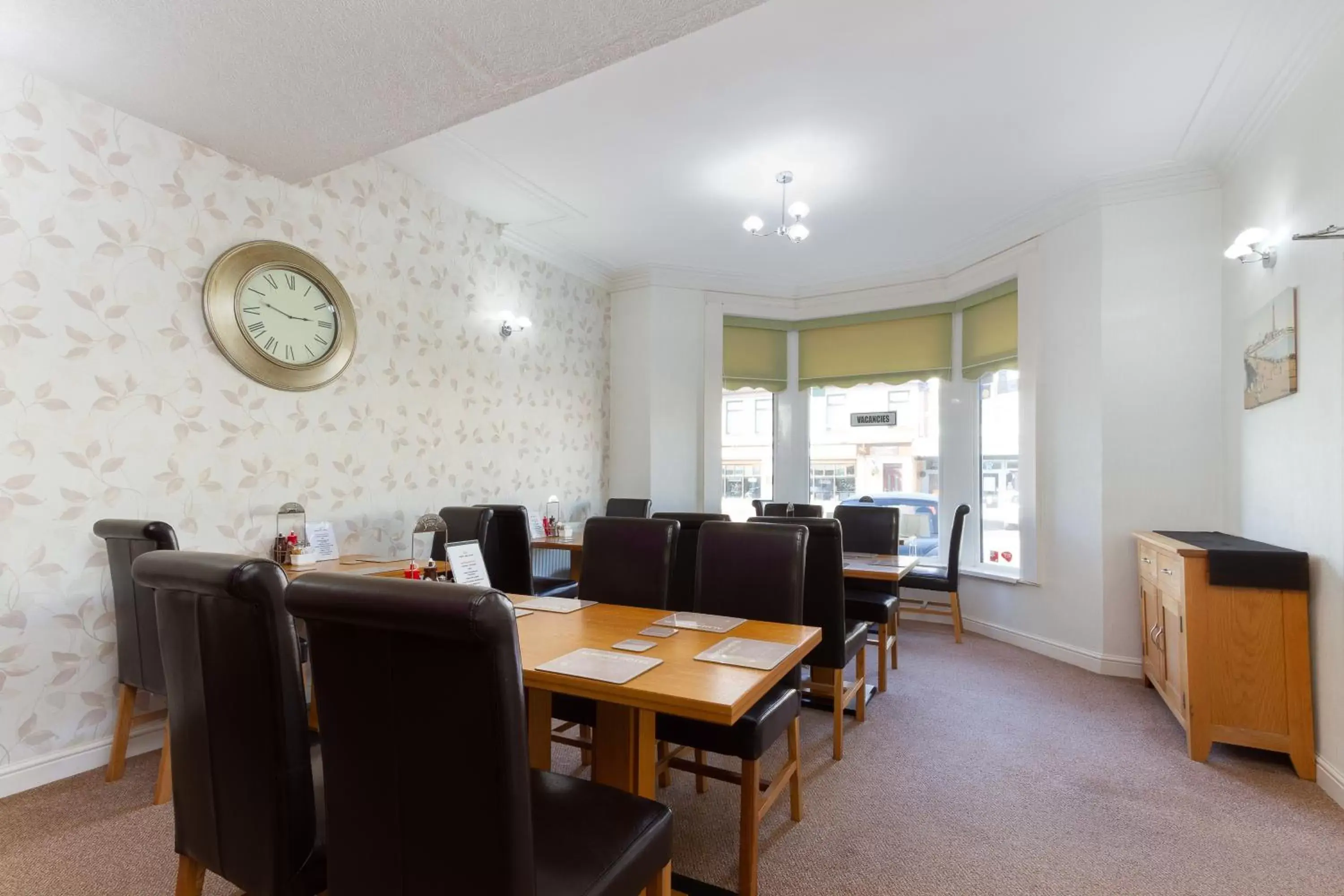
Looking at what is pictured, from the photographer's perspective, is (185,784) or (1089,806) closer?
(185,784)

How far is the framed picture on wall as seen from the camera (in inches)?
107

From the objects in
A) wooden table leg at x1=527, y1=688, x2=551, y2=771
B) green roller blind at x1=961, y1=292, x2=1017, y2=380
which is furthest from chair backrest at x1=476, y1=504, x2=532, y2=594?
green roller blind at x1=961, y1=292, x2=1017, y2=380

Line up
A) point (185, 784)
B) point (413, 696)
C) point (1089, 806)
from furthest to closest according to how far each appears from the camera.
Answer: point (1089, 806), point (185, 784), point (413, 696)

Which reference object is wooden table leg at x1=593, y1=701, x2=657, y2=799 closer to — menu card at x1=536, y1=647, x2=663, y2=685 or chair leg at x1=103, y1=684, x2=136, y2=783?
menu card at x1=536, y1=647, x2=663, y2=685

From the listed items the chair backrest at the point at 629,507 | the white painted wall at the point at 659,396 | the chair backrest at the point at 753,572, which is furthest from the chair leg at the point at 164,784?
the white painted wall at the point at 659,396

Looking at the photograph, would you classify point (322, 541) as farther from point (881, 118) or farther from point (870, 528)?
point (881, 118)

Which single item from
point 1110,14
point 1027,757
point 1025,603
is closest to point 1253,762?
point 1027,757

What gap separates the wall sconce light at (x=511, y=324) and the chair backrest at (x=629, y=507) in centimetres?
150

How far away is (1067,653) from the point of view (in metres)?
4.09

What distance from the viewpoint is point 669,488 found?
558 centimetres

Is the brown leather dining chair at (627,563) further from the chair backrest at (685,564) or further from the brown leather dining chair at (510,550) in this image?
the brown leather dining chair at (510,550)

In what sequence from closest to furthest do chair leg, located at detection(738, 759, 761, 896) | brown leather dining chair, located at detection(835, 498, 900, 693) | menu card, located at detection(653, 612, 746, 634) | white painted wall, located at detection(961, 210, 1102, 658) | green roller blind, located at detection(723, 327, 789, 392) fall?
1. chair leg, located at detection(738, 759, 761, 896)
2. menu card, located at detection(653, 612, 746, 634)
3. brown leather dining chair, located at detection(835, 498, 900, 693)
4. white painted wall, located at detection(961, 210, 1102, 658)
5. green roller blind, located at detection(723, 327, 789, 392)

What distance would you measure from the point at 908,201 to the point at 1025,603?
2.87 metres

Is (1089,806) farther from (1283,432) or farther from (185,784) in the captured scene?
(185,784)
